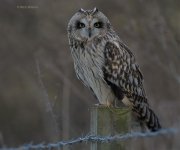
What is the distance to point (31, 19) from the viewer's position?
1595 cm

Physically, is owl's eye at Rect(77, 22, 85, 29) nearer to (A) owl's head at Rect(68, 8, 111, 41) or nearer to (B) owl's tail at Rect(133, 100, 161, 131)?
(A) owl's head at Rect(68, 8, 111, 41)

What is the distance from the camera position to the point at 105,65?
9.34m

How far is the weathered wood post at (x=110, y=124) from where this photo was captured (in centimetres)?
682

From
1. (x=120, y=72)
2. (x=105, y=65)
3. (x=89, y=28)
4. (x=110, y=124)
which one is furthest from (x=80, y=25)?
(x=110, y=124)

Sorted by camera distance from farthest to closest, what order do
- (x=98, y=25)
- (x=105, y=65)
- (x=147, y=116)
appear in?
(x=98, y=25) < (x=105, y=65) < (x=147, y=116)

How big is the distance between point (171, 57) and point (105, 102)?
3640mm

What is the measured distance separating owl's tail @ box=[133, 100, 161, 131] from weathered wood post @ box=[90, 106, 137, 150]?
1.70 meters

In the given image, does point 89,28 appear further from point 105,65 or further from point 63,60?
point 63,60

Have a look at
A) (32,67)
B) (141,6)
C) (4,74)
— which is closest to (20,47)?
(32,67)

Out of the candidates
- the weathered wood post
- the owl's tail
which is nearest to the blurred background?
the owl's tail

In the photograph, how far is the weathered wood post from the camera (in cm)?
682

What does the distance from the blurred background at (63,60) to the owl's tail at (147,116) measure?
1.72 m

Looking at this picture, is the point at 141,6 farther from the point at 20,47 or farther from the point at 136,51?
the point at 20,47

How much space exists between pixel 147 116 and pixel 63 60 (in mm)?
4855
